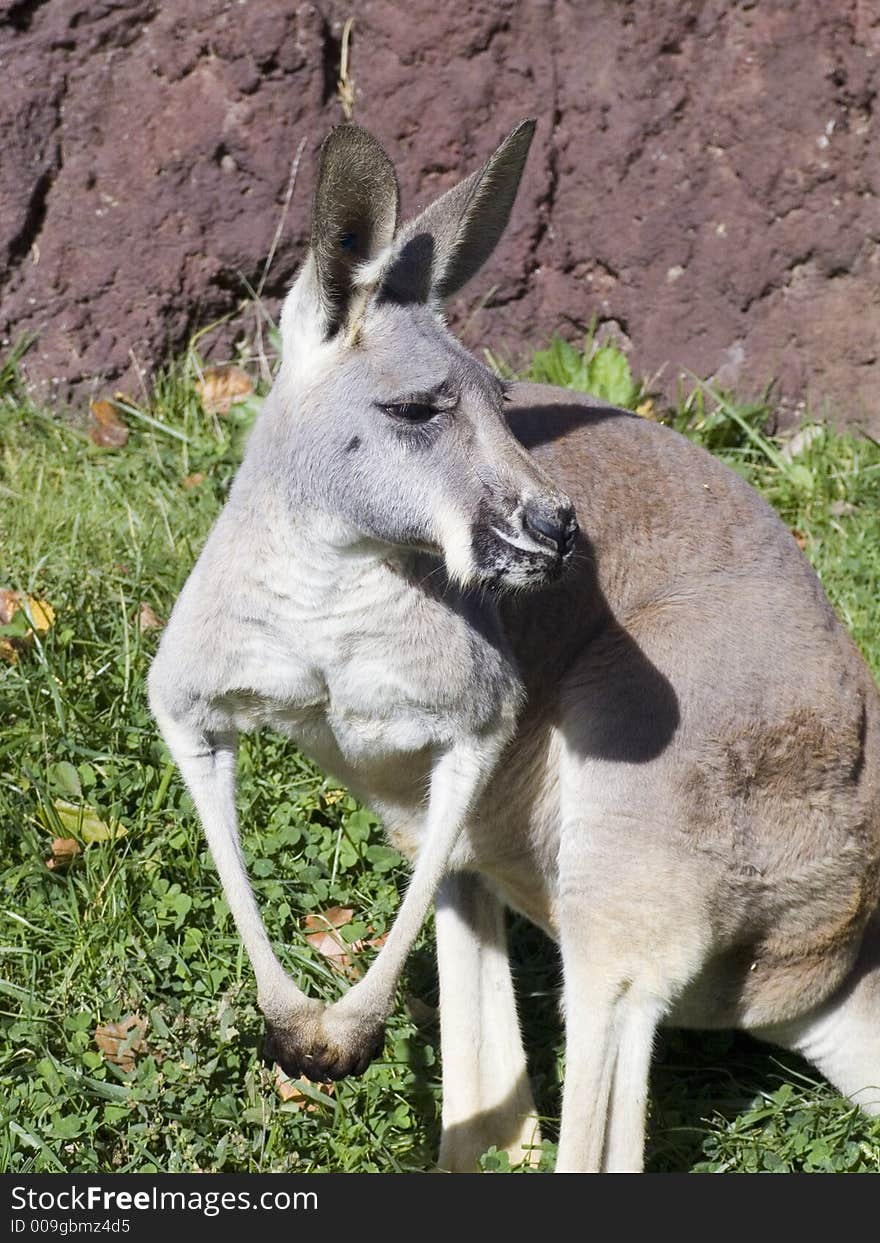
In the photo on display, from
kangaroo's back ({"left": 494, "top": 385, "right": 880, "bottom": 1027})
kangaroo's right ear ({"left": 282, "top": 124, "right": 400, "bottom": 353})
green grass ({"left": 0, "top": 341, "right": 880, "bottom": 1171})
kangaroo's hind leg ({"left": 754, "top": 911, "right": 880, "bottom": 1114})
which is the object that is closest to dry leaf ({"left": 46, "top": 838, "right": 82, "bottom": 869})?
green grass ({"left": 0, "top": 341, "right": 880, "bottom": 1171})

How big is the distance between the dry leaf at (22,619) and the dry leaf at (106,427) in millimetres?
939

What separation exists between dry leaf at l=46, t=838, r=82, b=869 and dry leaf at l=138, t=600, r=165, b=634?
747 millimetres

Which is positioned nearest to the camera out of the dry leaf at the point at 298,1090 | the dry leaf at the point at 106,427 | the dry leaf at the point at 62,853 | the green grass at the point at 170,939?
the green grass at the point at 170,939

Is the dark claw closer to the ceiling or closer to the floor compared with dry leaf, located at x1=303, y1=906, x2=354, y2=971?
closer to the ceiling

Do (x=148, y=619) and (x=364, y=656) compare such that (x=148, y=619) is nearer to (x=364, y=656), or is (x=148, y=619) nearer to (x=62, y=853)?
Result: (x=62, y=853)

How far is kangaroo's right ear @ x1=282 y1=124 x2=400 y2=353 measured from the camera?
8.91 feet

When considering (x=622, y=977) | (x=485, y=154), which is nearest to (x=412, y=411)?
(x=622, y=977)

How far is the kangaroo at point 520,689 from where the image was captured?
9.46 feet

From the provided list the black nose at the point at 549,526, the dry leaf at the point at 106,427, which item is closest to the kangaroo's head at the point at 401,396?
the black nose at the point at 549,526

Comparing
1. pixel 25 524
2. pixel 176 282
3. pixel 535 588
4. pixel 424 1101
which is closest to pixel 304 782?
pixel 424 1101

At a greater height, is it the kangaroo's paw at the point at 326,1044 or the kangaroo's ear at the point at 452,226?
the kangaroo's ear at the point at 452,226

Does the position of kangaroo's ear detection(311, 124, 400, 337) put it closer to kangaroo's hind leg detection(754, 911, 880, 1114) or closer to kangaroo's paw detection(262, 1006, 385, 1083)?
kangaroo's paw detection(262, 1006, 385, 1083)

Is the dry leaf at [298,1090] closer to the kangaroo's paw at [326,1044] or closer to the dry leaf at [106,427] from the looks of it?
the kangaroo's paw at [326,1044]

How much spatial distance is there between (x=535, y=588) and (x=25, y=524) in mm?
2368
